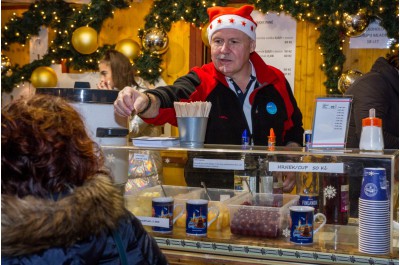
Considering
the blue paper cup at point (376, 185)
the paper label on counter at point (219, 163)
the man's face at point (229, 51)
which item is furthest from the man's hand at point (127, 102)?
the blue paper cup at point (376, 185)

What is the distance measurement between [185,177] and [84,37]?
3.40 m

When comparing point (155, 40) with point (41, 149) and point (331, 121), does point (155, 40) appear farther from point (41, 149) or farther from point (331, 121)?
point (41, 149)

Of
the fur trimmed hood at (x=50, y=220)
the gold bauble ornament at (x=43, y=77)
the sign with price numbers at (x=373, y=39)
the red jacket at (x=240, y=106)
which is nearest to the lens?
the fur trimmed hood at (x=50, y=220)

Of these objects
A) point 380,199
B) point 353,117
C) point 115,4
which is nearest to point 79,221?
point 380,199

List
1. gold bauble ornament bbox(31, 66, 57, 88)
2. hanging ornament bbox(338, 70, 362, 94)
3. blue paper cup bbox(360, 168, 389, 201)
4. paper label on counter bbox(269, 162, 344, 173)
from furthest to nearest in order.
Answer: gold bauble ornament bbox(31, 66, 57, 88) → hanging ornament bbox(338, 70, 362, 94) → paper label on counter bbox(269, 162, 344, 173) → blue paper cup bbox(360, 168, 389, 201)

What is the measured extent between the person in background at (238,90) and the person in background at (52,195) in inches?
55.8

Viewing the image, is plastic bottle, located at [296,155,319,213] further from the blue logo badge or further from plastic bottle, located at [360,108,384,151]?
the blue logo badge

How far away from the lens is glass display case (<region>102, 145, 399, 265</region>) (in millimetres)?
1872

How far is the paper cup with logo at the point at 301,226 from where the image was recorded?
193cm

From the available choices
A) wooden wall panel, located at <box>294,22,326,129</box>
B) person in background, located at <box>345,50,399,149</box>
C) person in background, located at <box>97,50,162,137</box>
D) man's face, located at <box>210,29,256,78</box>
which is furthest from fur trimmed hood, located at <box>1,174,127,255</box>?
wooden wall panel, located at <box>294,22,326,129</box>

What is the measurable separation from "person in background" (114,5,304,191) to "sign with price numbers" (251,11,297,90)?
2.25 metres

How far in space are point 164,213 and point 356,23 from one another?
3.17m

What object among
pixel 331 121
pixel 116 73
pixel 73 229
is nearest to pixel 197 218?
pixel 331 121

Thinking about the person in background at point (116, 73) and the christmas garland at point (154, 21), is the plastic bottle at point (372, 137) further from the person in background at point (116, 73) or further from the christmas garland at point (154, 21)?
the christmas garland at point (154, 21)
